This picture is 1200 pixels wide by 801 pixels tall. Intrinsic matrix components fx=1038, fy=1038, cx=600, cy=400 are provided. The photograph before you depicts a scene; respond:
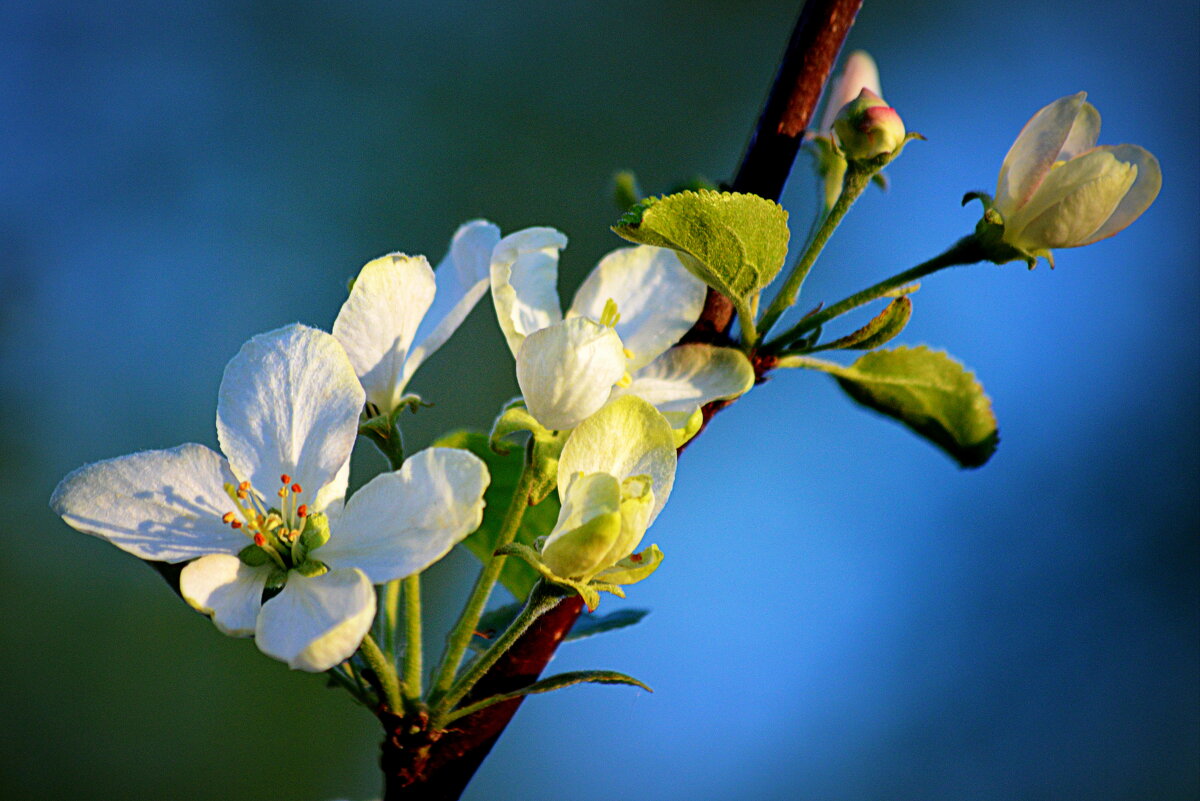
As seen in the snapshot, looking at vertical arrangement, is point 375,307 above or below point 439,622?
above

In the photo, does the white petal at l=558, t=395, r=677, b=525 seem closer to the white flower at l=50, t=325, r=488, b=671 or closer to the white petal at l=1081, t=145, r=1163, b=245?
the white flower at l=50, t=325, r=488, b=671

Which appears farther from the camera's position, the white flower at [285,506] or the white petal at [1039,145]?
the white petal at [1039,145]

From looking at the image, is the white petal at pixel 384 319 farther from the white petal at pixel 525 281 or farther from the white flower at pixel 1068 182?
the white flower at pixel 1068 182

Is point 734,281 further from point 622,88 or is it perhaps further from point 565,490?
point 622,88

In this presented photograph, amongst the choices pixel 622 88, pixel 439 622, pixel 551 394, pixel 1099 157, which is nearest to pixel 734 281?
pixel 551 394

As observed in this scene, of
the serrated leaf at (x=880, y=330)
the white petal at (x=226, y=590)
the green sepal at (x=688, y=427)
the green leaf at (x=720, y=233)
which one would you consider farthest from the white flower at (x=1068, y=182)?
the white petal at (x=226, y=590)

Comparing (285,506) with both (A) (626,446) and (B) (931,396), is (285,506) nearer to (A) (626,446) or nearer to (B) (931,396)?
(A) (626,446)

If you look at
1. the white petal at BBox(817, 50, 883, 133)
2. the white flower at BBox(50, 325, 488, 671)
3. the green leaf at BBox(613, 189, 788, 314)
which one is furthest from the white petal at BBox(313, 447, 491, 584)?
the white petal at BBox(817, 50, 883, 133)
